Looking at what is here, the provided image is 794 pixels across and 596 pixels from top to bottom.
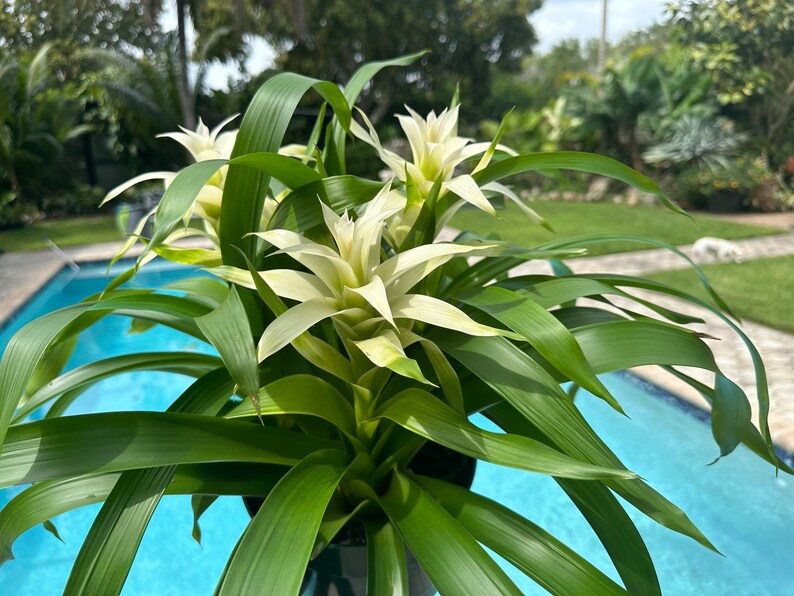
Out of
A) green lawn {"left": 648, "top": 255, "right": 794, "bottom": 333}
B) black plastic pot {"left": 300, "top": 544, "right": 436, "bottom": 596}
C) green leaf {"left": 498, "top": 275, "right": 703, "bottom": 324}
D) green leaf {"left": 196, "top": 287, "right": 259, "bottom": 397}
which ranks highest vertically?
green leaf {"left": 196, "top": 287, "right": 259, "bottom": 397}

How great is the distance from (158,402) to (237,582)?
296 centimetres

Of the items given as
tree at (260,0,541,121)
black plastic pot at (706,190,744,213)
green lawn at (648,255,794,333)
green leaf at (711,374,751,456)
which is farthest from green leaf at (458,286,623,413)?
tree at (260,0,541,121)

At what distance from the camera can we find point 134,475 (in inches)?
29.0

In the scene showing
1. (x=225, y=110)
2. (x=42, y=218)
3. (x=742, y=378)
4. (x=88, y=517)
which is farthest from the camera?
(x=225, y=110)

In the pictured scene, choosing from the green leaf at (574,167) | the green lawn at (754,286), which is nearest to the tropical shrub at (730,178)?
the green lawn at (754,286)

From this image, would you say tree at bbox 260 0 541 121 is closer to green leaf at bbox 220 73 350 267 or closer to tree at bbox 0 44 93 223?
tree at bbox 0 44 93 223

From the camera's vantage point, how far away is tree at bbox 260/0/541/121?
13156 mm

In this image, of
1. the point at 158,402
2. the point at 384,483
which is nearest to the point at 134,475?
the point at 384,483

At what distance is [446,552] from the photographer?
702 mm

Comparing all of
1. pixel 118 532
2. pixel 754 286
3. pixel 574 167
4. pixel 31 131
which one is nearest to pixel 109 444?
pixel 118 532

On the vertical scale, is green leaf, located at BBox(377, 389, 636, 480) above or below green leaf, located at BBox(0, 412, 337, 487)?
below

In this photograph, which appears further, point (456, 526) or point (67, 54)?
point (67, 54)

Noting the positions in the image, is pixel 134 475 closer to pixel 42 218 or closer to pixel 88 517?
pixel 88 517

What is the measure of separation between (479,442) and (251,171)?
0.46 m
